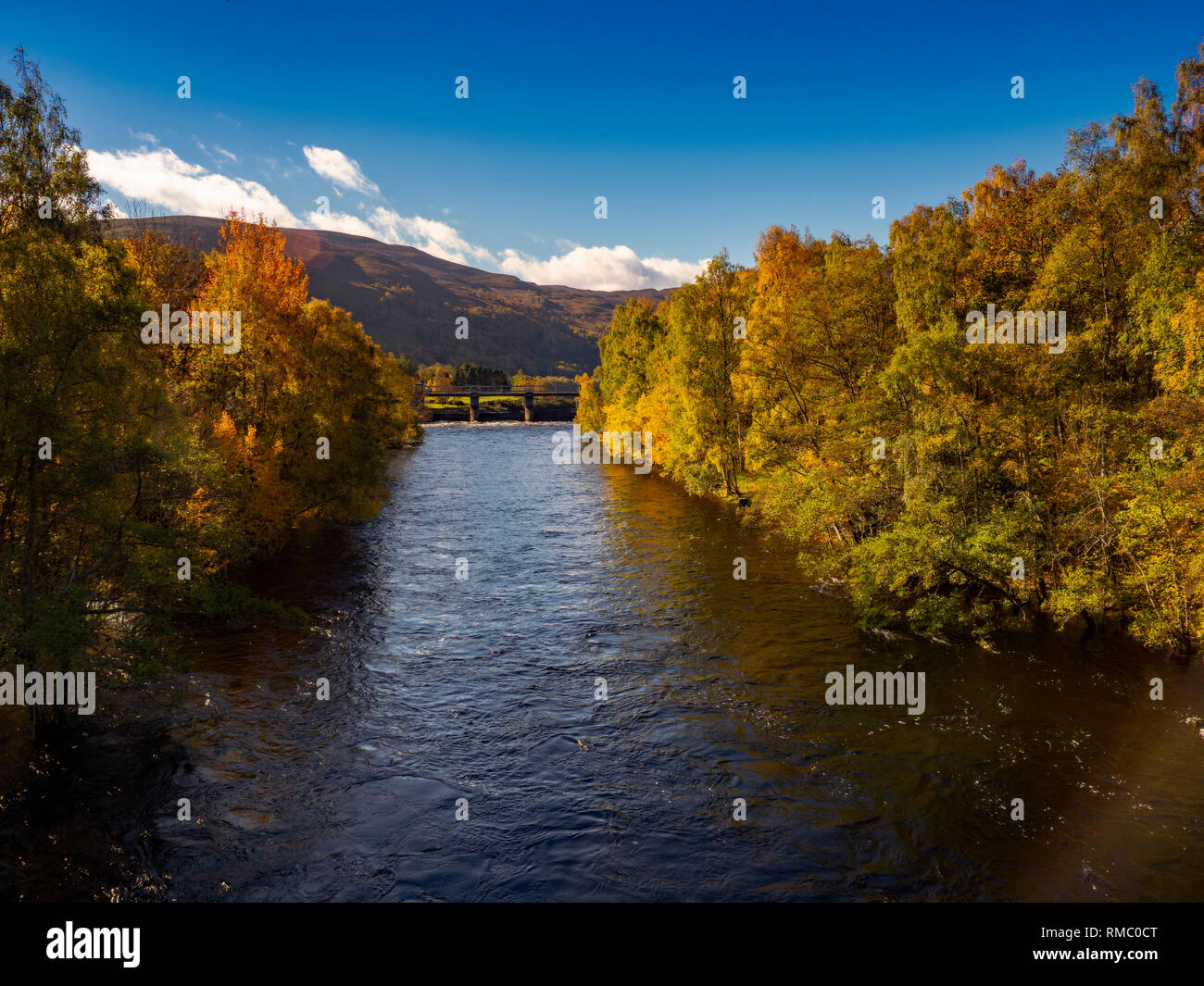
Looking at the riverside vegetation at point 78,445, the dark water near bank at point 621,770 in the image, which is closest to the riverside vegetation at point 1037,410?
the dark water near bank at point 621,770

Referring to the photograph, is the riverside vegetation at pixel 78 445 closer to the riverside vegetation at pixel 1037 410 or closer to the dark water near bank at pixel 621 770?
the dark water near bank at pixel 621 770

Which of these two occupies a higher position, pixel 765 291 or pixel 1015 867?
pixel 765 291

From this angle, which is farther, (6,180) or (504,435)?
(504,435)

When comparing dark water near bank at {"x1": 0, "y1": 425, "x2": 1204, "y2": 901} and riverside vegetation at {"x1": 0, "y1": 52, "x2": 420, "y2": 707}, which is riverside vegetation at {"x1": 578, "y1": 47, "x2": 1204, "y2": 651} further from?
riverside vegetation at {"x1": 0, "y1": 52, "x2": 420, "y2": 707}

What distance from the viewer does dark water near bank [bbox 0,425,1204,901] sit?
613 inches

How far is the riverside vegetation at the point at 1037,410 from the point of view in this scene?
23.7 metres

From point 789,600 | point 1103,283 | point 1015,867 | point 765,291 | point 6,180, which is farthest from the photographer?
point 765,291

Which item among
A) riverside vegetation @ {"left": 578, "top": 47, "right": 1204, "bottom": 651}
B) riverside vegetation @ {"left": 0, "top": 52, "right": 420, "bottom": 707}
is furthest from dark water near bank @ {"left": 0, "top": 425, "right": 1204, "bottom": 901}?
riverside vegetation @ {"left": 0, "top": 52, "right": 420, "bottom": 707}

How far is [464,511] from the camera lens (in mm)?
59375
